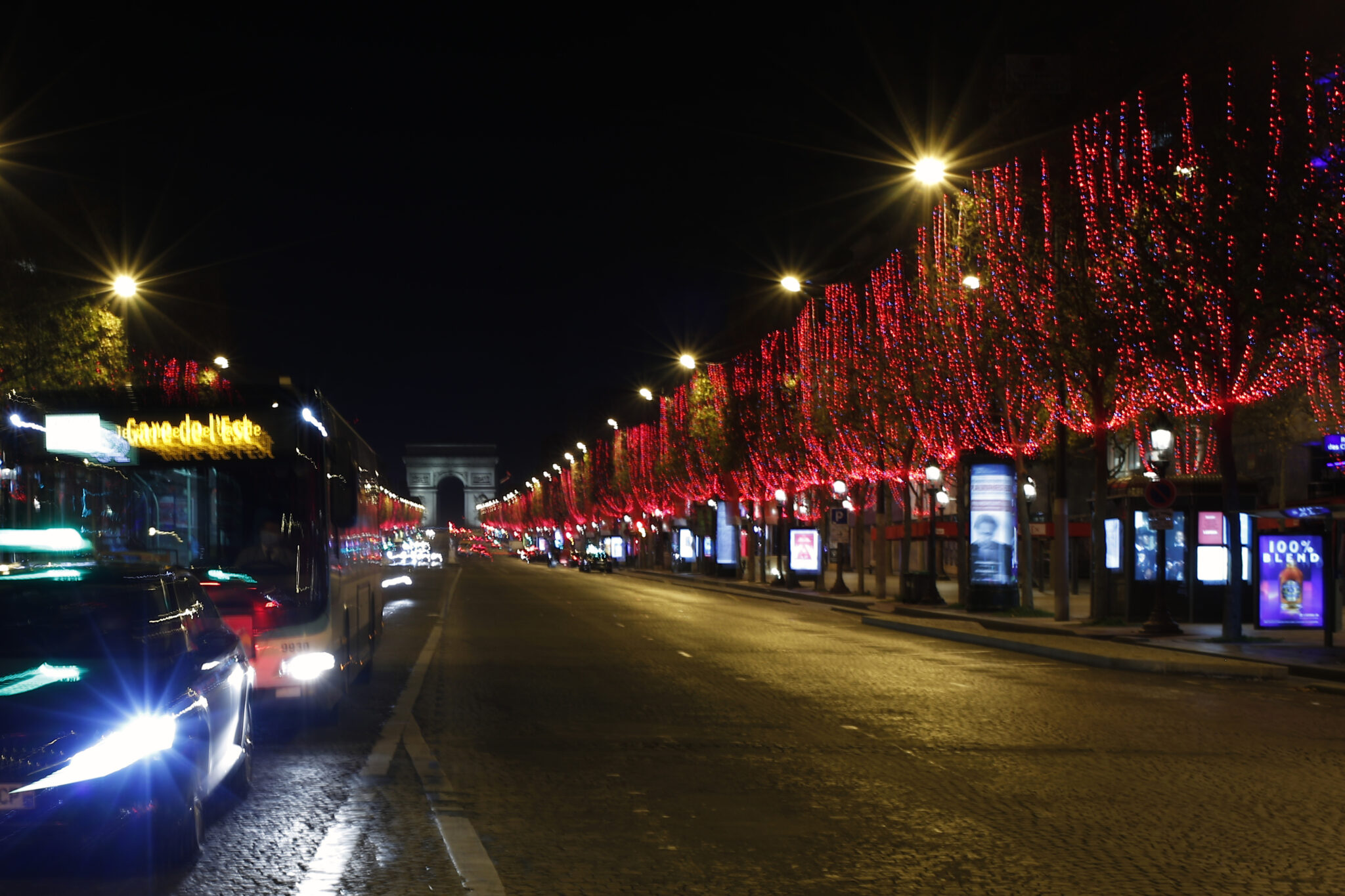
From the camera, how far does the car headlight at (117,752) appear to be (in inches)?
268

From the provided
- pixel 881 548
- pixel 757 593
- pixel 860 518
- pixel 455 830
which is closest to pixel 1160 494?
pixel 455 830

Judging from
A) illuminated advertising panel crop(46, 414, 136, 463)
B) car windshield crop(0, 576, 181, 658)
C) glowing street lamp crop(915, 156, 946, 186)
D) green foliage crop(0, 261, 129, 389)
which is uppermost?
glowing street lamp crop(915, 156, 946, 186)

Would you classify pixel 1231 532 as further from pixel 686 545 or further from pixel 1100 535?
pixel 686 545

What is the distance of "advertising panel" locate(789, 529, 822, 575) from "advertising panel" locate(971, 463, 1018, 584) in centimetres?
2050

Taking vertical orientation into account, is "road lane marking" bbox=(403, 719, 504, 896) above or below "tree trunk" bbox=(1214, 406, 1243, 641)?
below

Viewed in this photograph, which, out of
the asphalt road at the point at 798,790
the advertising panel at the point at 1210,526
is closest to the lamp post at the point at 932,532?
the advertising panel at the point at 1210,526

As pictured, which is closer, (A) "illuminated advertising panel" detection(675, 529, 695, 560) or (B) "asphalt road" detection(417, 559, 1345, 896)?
(B) "asphalt road" detection(417, 559, 1345, 896)

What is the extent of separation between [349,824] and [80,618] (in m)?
2.00

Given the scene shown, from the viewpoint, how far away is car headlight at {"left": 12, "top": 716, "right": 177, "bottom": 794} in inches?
268

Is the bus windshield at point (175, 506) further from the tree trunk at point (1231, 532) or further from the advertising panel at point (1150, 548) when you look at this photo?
the advertising panel at point (1150, 548)

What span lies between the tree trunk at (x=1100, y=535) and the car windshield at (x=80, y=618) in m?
25.0

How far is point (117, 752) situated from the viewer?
23.0 feet

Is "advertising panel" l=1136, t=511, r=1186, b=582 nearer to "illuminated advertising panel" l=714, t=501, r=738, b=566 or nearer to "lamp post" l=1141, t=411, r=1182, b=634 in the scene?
"lamp post" l=1141, t=411, r=1182, b=634

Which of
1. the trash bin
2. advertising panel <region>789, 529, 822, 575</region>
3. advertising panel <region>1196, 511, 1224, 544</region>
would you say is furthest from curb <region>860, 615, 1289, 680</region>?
advertising panel <region>789, 529, 822, 575</region>
